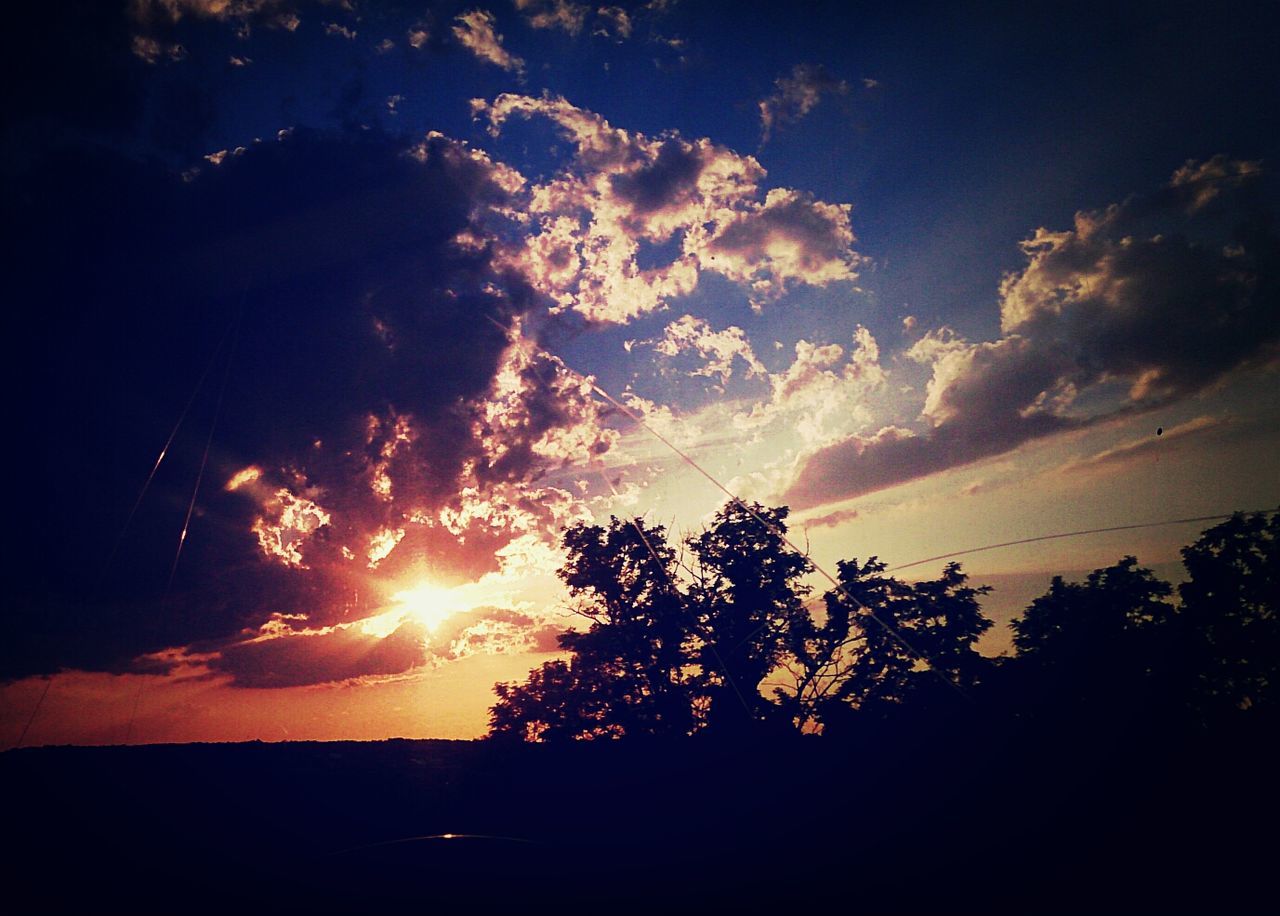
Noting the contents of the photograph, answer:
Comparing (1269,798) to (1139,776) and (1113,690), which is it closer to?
(1139,776)

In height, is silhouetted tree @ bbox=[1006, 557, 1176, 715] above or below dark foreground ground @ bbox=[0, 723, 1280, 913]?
above

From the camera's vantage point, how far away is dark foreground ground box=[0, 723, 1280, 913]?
6.80 meters

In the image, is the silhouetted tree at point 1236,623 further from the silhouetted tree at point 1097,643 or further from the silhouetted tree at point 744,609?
the silhouetted tree at point 744,609

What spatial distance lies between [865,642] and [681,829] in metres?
13.3

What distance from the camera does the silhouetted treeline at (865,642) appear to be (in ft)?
53.5

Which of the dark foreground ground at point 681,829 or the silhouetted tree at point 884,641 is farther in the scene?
the silhouetted tree at point 884,641

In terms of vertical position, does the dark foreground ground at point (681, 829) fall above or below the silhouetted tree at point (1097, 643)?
below

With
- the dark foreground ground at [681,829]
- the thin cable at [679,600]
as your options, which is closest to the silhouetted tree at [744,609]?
the thin cable at [679,600]

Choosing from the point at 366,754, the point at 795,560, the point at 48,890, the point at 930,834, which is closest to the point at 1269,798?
the point at 930,834

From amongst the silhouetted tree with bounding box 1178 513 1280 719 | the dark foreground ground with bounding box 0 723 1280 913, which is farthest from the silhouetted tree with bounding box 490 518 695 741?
the silhouetted tree with bounding box 1178 513 1280 719

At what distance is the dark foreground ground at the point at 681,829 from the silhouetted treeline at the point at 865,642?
21.5 ft

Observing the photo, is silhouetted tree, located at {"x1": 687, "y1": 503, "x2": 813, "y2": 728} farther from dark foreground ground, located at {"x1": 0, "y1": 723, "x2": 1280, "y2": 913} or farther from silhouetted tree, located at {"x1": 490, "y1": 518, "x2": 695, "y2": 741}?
dark foreground ground, located at {"x1": 0, "y1": 723, "x2": 1280, "y2": 913}

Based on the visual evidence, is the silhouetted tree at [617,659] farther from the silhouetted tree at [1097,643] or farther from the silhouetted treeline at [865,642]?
the silhouetted tree at [1097,643]

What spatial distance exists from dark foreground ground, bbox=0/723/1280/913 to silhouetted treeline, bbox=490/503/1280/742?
6561 mm
